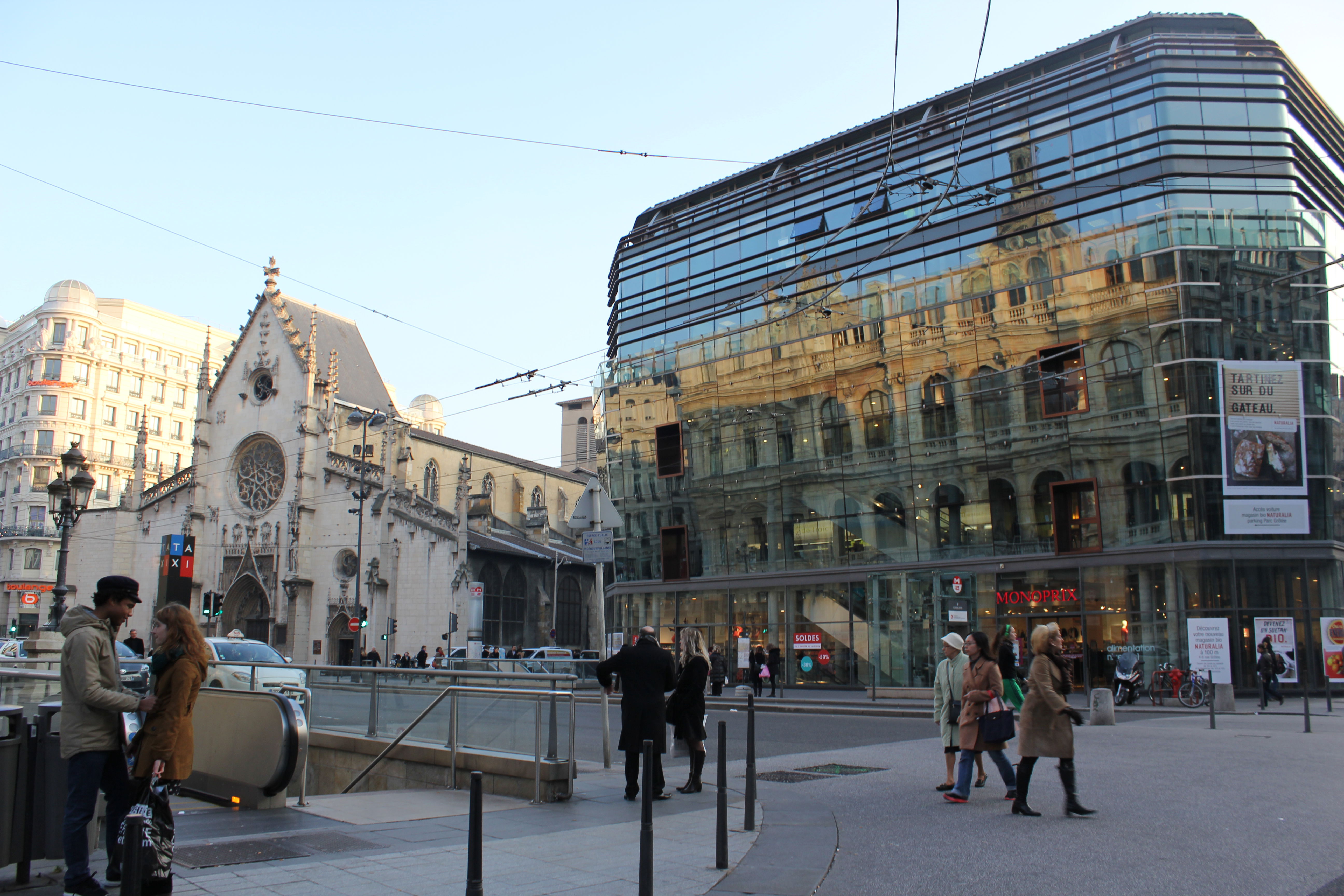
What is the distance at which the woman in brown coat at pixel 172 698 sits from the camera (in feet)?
18.4

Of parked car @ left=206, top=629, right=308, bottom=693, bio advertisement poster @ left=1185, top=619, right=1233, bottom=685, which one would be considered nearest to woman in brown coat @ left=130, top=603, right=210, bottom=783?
parked car @ left=206, top=629, right=308, bottom=693

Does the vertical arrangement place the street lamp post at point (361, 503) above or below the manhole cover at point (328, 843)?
above

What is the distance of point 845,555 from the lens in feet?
105

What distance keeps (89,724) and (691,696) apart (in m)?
6.08

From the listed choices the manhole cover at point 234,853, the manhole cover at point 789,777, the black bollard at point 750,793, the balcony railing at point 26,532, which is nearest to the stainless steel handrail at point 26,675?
the manhole cover at point 234,853

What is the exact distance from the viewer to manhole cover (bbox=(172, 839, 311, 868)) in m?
6.68

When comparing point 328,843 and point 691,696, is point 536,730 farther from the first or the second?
point 328,843

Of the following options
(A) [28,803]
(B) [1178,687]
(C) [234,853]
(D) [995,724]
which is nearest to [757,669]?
(B) [1178,687]

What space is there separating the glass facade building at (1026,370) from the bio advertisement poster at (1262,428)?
0.20 metres

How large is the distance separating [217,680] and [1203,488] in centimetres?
2336

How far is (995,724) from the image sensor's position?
8.93 m

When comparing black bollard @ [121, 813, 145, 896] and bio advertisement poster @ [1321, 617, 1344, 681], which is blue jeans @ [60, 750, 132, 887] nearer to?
black bollard @ [121, 813, 145, 896]

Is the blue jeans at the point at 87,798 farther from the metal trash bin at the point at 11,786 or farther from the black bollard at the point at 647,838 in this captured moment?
the black bollard at the point at 647,838

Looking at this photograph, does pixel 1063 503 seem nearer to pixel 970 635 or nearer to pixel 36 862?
pixel 970 635
